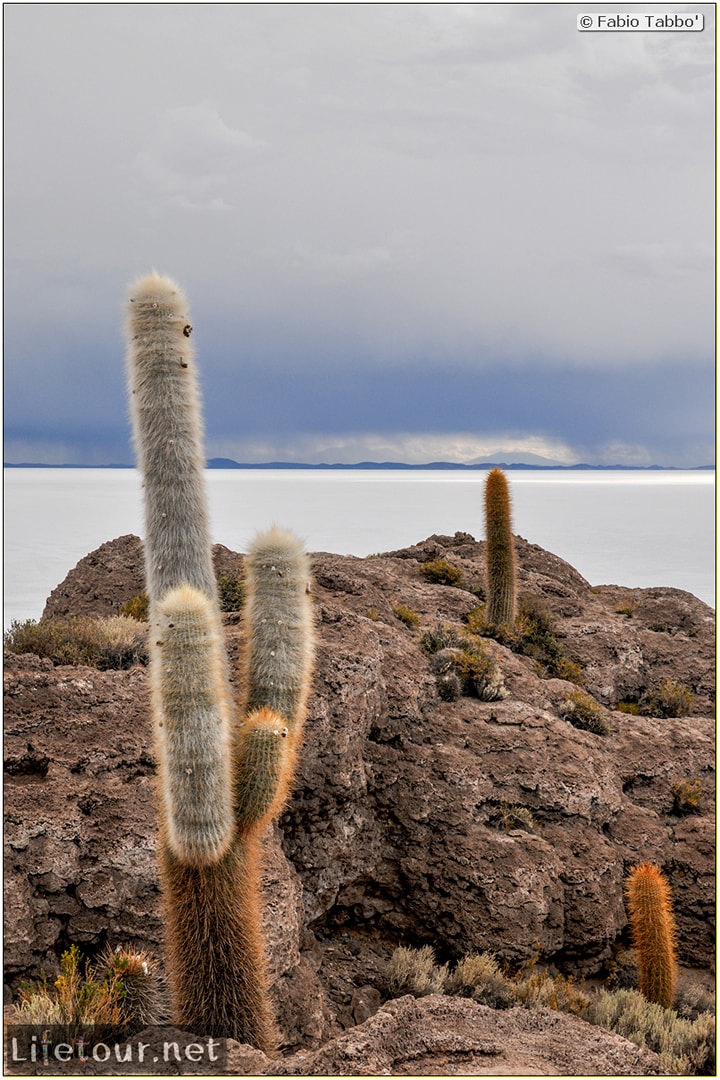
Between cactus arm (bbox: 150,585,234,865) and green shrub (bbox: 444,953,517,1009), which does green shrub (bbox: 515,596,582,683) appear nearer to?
green shrub (bbox: 444,953,517,1009)

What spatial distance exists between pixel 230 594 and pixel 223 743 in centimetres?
547

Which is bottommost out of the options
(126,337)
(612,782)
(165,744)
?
(612,782)

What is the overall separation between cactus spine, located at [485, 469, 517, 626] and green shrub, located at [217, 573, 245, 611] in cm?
404

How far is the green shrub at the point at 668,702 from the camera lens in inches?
498

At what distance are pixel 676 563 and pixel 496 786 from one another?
2248cm

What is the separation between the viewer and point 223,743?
5.12m

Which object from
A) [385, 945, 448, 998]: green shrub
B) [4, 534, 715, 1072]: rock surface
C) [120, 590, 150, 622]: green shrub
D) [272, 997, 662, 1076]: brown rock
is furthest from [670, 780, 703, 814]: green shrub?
[120, 590, 150, 622]: green shrub

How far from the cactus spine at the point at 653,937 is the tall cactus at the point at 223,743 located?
11.8ft

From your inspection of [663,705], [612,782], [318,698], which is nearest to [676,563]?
[663,705]

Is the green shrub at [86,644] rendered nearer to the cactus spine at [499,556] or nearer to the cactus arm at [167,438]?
the cactus arm at [167,438]

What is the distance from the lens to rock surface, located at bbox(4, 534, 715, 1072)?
6.35 meters

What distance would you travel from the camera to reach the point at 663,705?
1273cm

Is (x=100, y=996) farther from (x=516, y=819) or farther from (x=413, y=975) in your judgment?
(x=516, y=819)

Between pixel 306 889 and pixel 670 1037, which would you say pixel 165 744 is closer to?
pixel 306 889
